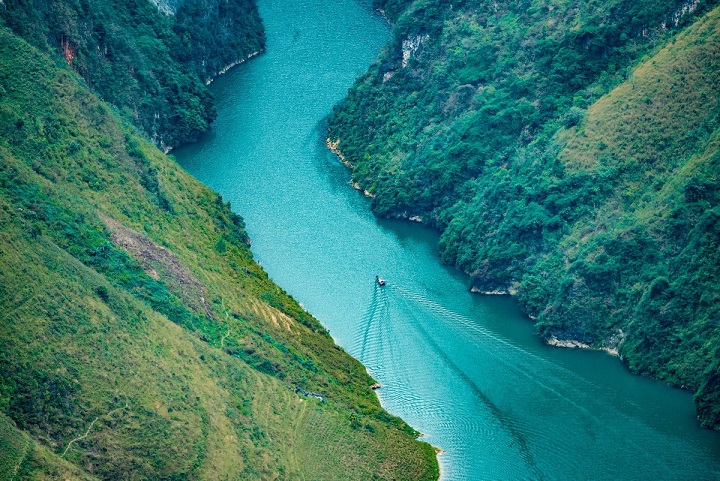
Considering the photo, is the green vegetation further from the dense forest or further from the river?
the dense forest

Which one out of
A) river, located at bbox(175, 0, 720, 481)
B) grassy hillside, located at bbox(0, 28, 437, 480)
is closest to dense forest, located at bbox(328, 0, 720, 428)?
river, located at bbox(175, 0, 720, 481)

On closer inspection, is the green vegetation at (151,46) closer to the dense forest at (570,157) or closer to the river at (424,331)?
the river at (424,331)

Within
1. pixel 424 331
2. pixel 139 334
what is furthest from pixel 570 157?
pixel 139 334

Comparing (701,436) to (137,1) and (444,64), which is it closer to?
(444,64)

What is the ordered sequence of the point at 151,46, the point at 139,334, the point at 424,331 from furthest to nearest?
the point at 151,46, the point at 424,331, the point at 139,334

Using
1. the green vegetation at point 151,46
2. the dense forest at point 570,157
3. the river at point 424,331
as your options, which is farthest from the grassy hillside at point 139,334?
the dense forest at point 570,157

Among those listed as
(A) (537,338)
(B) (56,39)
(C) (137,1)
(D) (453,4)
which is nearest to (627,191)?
(A) (537,338)

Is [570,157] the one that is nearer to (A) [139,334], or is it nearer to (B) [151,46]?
(A) [139,334]
